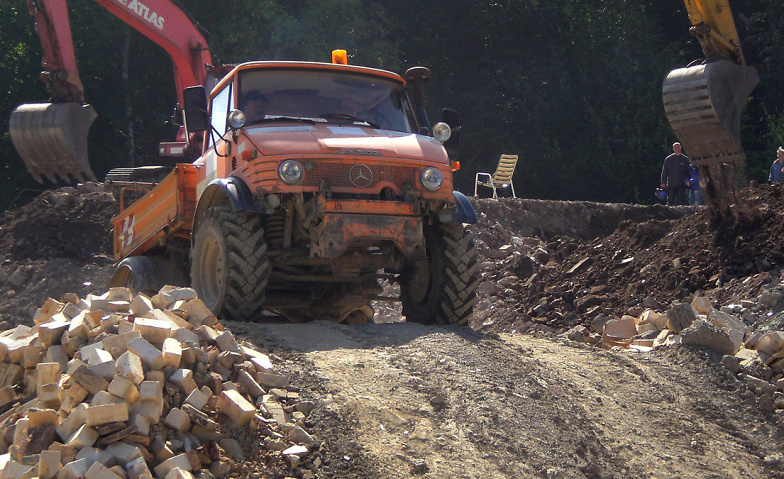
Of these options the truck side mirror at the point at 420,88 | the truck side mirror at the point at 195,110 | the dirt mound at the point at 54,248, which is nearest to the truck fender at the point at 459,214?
the truck side mirror at the point at 420,88

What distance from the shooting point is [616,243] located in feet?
44.6

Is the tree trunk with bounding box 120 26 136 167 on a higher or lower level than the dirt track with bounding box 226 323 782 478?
higher

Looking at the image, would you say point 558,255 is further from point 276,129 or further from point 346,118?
point 276,129

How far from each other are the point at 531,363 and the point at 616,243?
23.4ft

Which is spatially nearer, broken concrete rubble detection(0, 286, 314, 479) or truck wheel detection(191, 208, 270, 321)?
broken concrete rubble detection(0, 286, 314, 479)

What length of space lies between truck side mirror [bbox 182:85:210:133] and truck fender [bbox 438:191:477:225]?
2.28m

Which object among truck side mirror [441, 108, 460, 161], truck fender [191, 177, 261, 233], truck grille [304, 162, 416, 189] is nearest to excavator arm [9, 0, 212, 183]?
truck side mirror [441, 108, 460, 161]

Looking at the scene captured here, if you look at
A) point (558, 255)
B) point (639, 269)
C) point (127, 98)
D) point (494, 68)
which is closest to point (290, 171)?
point (639, 269)

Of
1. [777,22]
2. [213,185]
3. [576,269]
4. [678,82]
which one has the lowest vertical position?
[576,269]

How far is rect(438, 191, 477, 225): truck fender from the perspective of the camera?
319 inches

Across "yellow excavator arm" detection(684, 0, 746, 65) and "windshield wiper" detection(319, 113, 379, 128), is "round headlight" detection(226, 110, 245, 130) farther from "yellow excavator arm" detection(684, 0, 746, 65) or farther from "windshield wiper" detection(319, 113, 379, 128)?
"yellow excavator arm" detection(684, 0, 746, 65)

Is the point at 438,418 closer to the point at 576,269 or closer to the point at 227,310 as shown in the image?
the point at 227,310

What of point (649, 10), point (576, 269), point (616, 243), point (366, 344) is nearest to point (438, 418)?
point (366, 344)

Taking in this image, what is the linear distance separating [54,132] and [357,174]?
9027 mm
